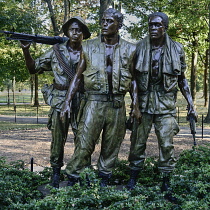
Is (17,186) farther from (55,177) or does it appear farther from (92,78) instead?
(92,78)

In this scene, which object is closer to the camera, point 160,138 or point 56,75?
point 160,138

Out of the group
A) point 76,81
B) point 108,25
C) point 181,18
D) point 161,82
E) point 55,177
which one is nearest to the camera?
point 108,25

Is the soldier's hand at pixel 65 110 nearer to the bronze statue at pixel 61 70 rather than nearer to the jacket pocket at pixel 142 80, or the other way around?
the bronze statue at pixel 61 70

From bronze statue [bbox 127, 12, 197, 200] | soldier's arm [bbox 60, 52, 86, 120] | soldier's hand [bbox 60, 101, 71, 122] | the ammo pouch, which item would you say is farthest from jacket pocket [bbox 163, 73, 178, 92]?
soldier's hand [bbox 60, 101, 71, 122]

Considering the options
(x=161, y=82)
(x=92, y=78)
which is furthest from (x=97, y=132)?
(x=161, y=82)

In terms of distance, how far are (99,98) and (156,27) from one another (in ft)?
3.78

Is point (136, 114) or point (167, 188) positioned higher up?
point (136, 114)

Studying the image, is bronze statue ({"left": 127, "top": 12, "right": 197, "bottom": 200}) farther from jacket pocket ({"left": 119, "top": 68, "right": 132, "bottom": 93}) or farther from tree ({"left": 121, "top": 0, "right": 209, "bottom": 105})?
tree ({"left": 121, "top": 0, "right": 209, "bottom": 105})

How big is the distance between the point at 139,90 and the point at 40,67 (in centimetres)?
145

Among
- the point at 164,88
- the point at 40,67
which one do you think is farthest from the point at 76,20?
the point at 164,88

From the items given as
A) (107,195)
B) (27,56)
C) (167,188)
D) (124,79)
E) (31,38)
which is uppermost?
(31,38)

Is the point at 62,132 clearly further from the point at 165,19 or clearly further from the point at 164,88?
the point at 165,19

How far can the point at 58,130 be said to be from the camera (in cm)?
494

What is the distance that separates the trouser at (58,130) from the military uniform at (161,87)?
3.27ft
